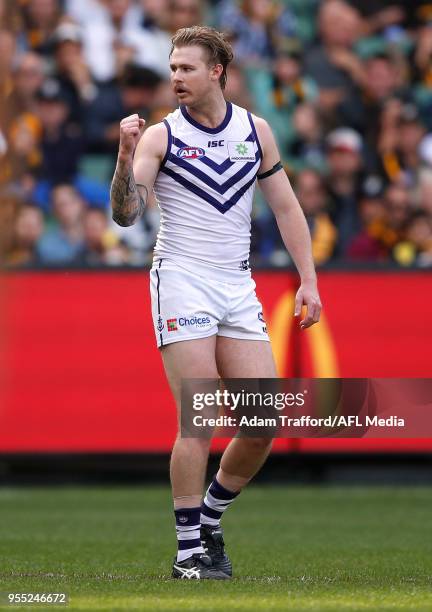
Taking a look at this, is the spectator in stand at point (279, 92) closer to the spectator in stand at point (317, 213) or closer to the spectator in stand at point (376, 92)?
the spectator in stand at point (376, 92)

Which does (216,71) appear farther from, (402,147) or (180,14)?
(180,14)

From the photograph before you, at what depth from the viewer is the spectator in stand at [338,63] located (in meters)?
14.0

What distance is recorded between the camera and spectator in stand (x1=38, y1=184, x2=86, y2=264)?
1238 cm

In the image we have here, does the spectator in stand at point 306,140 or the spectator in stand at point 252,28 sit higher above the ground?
the spectator in stand at point 252,28

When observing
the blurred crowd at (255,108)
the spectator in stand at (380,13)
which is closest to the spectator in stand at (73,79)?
the blurred crowd at (255,108)

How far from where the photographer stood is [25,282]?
11383 millimetres

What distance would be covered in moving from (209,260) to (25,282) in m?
5.66

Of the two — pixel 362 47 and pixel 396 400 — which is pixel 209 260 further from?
pixel 362 47

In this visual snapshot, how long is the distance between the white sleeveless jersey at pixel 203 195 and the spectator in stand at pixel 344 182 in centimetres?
639

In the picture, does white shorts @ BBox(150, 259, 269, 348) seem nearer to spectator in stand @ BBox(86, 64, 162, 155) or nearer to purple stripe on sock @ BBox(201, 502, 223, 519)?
purple stripe on sock @ BBox(201, 502, 223, 519)

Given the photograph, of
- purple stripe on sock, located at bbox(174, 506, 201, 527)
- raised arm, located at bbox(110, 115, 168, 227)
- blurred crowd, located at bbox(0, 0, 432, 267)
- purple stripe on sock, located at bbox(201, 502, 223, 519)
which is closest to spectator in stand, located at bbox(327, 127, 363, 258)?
blurred crowd, located at bbox(0, 0, 432, 267)

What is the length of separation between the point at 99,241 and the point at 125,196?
22.3 feet

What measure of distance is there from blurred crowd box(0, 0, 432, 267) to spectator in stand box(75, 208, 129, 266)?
0.01 meters

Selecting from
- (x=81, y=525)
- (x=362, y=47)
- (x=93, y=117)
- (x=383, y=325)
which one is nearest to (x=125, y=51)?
(x=93, y=117)
